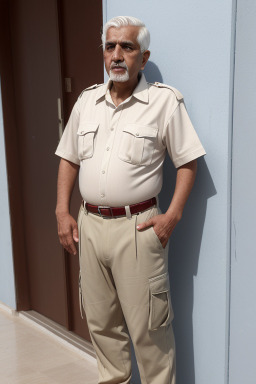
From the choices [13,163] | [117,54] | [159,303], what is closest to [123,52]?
[117,54]

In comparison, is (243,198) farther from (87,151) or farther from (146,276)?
(87,151)

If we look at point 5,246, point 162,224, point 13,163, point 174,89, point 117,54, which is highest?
point 117,54

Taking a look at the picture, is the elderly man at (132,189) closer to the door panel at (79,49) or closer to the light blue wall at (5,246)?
the door panel at (79,49)

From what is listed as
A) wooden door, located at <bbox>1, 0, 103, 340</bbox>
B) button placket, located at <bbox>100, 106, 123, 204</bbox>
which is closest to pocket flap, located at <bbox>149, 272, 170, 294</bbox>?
button placket, located at <bbox>100, 106, 123, 204</bbox>

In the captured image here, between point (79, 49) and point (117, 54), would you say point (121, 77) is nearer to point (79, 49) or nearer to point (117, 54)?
point (117, 54)

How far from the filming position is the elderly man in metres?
1.91

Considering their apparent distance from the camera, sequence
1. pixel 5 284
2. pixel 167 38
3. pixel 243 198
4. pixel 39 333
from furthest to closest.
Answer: pixel 5 284 → pixel 39 333 → pixel 167 38 → pixel 243 198

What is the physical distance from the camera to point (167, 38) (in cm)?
204

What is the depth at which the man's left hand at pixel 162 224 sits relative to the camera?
1.91m

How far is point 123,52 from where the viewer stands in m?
1.92

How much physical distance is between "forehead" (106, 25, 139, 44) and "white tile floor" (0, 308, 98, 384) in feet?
5.74

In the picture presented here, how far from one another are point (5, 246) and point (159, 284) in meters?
1.83

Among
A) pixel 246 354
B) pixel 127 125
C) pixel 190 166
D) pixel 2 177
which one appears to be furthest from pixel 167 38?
pixel 2 177

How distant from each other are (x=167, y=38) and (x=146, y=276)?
0.97 m
